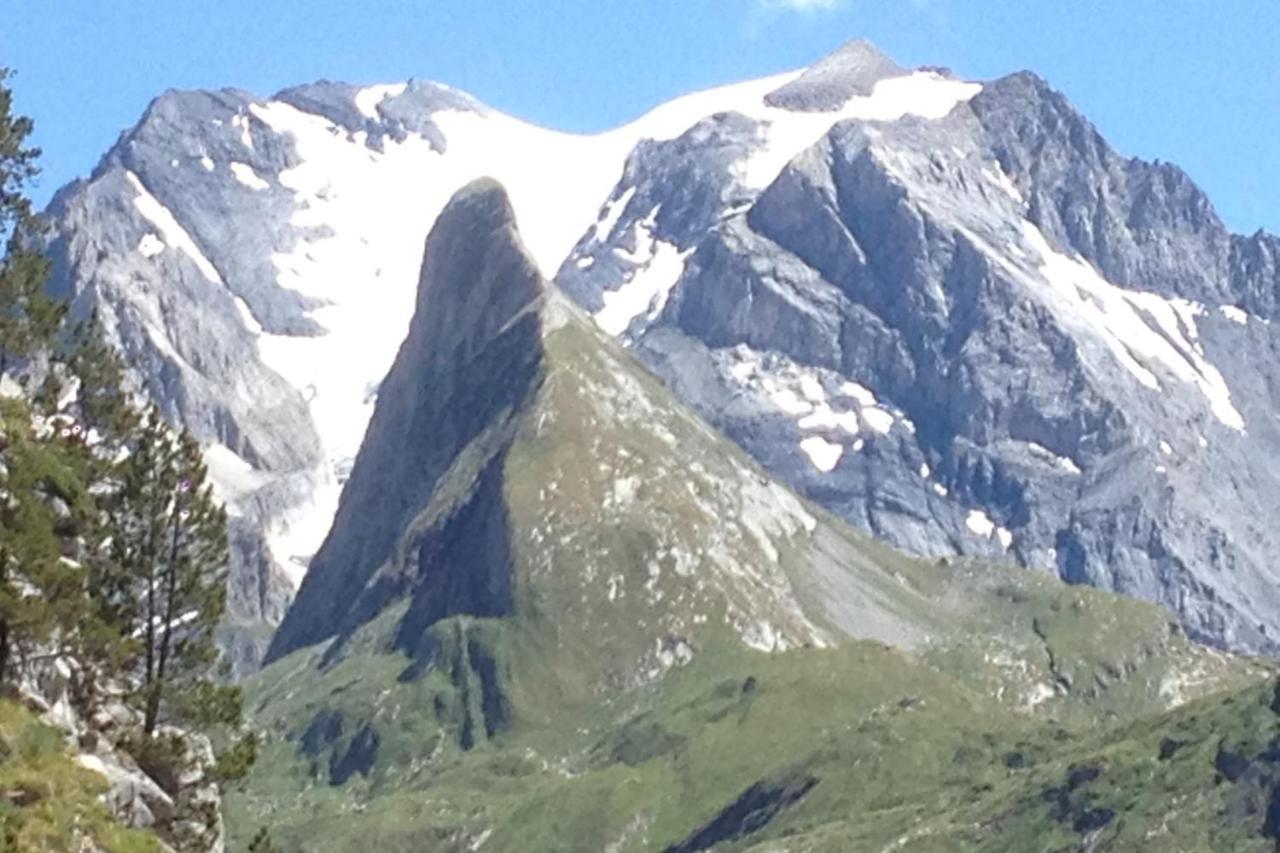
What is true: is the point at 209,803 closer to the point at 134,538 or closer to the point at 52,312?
the point at 134,538

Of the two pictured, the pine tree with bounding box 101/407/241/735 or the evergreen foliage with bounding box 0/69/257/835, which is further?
the pine tree with bounding box 101/407/241/735

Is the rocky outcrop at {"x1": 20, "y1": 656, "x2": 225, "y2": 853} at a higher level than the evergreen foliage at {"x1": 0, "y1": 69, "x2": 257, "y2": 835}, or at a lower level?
lower

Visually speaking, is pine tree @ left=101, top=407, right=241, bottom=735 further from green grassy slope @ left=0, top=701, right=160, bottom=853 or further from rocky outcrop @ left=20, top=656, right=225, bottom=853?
green grassy slope @ left=0, top=701, right=160, bottom=853

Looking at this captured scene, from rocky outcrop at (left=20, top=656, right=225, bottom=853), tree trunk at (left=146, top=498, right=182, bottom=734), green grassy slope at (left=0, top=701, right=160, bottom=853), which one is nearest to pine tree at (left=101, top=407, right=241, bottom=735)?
tree trunk at (left=146, top=498, right=182, bottom=734)

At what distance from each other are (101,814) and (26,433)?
18.8 m

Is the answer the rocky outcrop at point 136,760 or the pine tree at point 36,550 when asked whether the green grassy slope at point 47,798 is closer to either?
the rocky outcrop at point 136,760

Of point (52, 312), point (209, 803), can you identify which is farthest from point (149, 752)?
point (52, 312)

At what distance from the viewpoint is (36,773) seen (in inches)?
2694

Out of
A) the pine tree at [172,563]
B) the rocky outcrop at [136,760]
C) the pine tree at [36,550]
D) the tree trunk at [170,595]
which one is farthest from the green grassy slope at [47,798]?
the tree trunk at [170,595]

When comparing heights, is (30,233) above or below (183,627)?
above

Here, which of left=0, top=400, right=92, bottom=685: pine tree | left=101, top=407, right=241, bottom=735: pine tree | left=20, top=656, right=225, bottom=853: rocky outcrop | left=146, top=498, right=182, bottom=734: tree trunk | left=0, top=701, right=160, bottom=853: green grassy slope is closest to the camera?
left=0, top=701, right=160, bottom=853: green grassy slope

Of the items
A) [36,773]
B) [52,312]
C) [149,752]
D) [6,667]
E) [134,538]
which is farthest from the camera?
[52,312]

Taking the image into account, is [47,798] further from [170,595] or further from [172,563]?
[172,563]

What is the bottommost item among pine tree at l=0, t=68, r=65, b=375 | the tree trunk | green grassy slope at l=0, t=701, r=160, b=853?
green grassy slope at l=0, t=701, r=160, b=853
